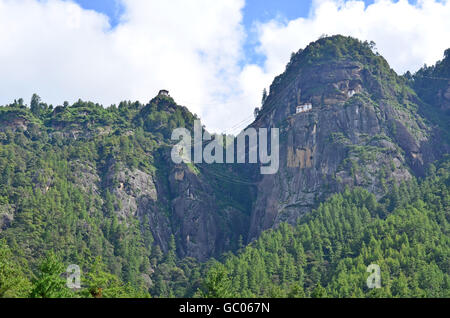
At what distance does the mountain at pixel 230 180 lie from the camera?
11969 centimetres

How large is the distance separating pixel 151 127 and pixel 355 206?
247 ft

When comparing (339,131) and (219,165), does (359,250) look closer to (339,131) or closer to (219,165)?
(339,131)

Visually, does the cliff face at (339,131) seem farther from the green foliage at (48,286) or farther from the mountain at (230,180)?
the green foliage at (48,286)

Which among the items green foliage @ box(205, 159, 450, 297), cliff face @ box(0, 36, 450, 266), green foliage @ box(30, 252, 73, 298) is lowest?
green foliage @ box(30, 252, 73, 298)

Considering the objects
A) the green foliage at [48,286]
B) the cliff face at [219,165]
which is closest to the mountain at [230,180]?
the cliff face at [219,165]

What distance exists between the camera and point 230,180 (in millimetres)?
172375

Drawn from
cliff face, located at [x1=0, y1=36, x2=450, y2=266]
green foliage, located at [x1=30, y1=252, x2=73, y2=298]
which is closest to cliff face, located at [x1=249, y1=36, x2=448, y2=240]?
cliff face, located at [x1=0, y1=36, x2=450, y2=266]

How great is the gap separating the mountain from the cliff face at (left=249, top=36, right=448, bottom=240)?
39cm

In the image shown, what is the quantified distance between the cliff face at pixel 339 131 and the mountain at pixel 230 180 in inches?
15.2

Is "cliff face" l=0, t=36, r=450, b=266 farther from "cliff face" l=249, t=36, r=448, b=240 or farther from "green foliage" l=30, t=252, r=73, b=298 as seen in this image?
"green foliage" l=30, t=252, r=73, b=298

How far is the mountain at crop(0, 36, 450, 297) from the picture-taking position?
120 meters

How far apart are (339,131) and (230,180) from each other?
113 feet

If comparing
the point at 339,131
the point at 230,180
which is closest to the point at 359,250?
the point at 339,131
